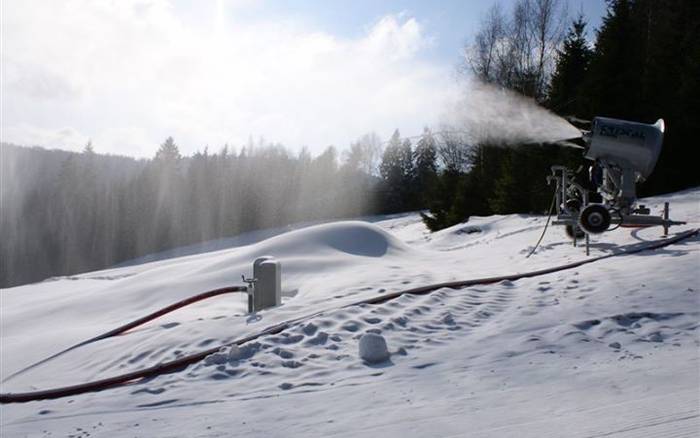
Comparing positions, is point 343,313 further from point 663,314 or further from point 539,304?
point 663,314

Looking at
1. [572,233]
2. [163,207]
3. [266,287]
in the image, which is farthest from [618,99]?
[163,207]

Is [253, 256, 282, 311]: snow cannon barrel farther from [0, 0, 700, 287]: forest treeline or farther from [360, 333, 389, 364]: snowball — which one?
[0, 0, 700, 287]: forest treeline

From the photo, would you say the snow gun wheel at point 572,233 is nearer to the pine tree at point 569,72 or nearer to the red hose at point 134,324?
the red hose at point 134,324

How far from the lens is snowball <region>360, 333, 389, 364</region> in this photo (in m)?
4.64

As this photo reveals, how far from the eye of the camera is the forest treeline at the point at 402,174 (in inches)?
798

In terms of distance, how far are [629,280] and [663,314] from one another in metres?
1.28

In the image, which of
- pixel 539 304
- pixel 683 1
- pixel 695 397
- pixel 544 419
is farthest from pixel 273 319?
pixel 683 1

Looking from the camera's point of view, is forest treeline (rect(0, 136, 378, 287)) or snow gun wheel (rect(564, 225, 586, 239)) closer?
snow gun wheel (rect(564, 225, 586, 239))

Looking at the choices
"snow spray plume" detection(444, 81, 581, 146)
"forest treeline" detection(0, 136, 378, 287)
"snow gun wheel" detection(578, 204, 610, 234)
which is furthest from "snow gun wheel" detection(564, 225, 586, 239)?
"forest treeline" detection(0, 136, 378, 287)

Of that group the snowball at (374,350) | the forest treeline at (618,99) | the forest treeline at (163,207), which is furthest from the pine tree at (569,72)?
the forest treeline at (163,207)

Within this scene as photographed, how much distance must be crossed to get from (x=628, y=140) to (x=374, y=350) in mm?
6774

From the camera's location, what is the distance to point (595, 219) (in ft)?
29.1

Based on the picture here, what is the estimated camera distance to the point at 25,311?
32.6 feet

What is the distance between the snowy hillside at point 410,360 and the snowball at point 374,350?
11cm
